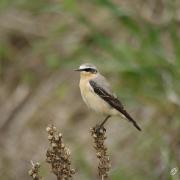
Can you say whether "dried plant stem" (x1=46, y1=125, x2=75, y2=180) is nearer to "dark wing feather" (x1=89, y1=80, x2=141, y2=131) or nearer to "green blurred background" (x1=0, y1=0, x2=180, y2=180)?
"dark wing feather" (x1=89, y1=80, x2=141, y2=131)

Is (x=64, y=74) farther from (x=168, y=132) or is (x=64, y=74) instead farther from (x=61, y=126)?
(x=168, y=132)

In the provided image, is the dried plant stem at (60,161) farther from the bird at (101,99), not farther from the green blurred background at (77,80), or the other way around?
the green blurred background at (77,80)

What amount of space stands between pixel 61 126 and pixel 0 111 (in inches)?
39.8

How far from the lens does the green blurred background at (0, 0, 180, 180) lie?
9633 mm

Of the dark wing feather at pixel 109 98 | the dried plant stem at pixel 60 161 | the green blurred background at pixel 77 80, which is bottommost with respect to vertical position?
the dried plant stem at pixel 60 161

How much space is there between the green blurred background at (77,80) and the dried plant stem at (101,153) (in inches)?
74.8

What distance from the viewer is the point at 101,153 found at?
19.7 feet

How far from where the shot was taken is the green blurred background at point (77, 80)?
31.6 feet

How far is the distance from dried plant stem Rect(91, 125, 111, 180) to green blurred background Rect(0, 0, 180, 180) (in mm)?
1900

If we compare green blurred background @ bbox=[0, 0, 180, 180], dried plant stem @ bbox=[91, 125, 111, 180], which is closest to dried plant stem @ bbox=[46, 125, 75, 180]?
dried plant stem @ bbox=[91, 125, 111, 180]

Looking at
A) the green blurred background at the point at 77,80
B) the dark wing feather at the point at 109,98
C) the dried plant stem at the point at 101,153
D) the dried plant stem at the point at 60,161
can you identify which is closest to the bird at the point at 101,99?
the dark wing feather at the point at 109,98

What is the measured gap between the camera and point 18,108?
40.2 feet

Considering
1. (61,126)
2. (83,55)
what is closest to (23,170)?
(61,126)

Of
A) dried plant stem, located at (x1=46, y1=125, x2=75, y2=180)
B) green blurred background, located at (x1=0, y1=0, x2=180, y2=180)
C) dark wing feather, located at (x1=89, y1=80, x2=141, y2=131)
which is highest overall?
green blurred background, located at (x1=0, y1=0, x2=180, y2=180)
